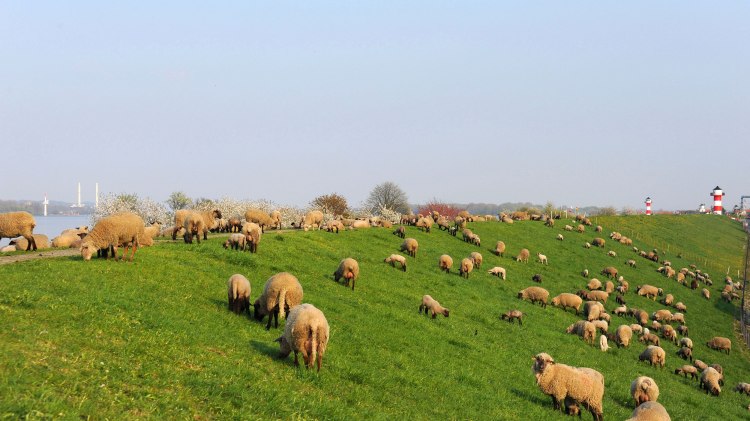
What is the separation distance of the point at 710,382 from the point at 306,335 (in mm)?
24790

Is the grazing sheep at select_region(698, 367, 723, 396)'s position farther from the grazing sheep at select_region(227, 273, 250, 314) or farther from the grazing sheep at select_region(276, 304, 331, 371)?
the grazing sheep at select_region(227, 273, 250, 314)

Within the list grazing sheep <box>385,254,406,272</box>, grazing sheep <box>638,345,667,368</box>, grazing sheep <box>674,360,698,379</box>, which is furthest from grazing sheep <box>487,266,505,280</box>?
grazing sheep <box>674,360,698,379</box>

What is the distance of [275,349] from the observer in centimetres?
1527

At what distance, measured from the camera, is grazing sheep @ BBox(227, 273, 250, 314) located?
18359 millimetres

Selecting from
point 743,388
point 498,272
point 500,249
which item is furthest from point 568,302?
point 500,249

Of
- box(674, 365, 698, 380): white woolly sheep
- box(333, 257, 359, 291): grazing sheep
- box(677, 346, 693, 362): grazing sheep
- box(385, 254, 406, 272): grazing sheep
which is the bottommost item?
box(677, 346, 693, 362): grazing sheep

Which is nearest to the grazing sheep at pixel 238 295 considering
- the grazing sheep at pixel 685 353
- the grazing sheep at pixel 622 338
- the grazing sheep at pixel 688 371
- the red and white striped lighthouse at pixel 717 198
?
the grazing sheep at pixel 622 338

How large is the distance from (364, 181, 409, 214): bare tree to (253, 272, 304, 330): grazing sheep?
89.8 metres

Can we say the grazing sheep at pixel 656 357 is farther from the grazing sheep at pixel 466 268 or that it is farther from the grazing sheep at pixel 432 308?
the grazing sheep at pixel 466 268

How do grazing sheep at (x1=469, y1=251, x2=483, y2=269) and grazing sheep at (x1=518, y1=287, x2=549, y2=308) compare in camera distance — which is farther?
grazing sheep at (x1=469, y1=251, x2=483, y2=269)

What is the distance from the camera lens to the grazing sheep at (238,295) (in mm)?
18359

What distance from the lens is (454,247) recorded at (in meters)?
50.8

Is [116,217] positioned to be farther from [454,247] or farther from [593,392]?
[454,247]

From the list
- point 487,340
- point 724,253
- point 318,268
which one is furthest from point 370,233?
point 724,253
